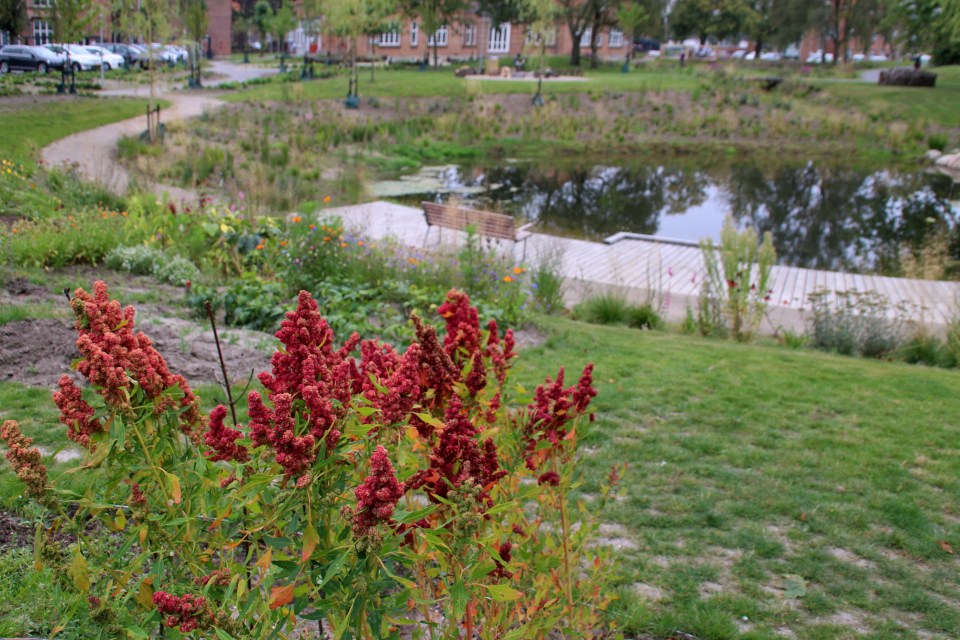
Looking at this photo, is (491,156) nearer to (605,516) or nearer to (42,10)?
(42,10)

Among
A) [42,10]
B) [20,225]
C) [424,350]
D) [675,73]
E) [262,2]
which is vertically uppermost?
[262,2]

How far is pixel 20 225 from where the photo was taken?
21.5 ft

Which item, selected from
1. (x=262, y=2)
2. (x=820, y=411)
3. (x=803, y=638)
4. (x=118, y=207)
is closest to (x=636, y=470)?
(x=803, y=638)

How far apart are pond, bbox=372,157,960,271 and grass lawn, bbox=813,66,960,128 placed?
726cm

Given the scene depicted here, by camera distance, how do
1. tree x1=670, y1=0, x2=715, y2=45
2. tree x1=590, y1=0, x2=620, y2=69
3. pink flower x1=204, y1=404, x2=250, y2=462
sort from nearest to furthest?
1. pink flower x1=204, y1=404, x2=250, y2=462
2. tree x1=590, y1=0, x2=620, y2=69
3. tree x1=670, y1=0, x2=715, y2=45

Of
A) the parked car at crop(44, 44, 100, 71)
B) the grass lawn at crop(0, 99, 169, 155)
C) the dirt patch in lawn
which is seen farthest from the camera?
the parked car at crop(44, 44, 100, 71)

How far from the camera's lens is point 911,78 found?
33.6 m

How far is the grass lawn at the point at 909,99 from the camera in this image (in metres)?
28.6

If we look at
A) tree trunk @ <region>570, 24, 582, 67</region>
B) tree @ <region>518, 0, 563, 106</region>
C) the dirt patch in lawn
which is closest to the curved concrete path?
the dirt patch in lawn

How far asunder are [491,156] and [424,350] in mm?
22440

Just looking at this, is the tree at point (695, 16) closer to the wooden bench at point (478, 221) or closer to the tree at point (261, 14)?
the tree at point (261, 14)

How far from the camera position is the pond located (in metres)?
14.5

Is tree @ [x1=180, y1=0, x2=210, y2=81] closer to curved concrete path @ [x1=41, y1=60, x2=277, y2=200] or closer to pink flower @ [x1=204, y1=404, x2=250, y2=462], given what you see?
curved concrete path @ [x1=41, y1=60, x2=277, y2=200]

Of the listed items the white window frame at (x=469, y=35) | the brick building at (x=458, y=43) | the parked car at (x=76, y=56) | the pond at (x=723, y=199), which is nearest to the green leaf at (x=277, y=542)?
the parked car at (x=76, y=56)
